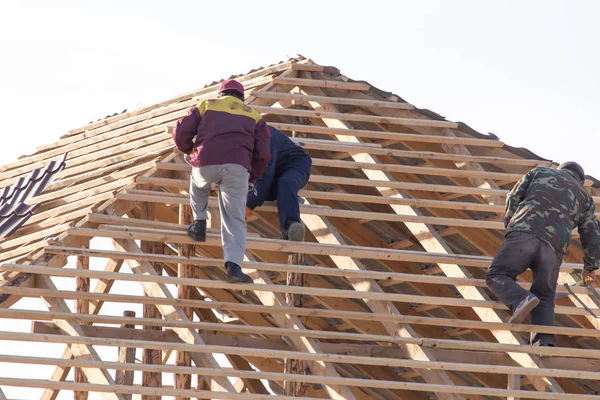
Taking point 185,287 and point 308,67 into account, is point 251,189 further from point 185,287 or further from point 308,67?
point 308,67

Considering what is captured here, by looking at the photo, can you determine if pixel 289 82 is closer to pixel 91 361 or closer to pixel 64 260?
pixel 64 260

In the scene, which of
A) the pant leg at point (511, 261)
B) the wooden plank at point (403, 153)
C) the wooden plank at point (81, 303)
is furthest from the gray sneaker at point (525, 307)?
the wooden plank at point (81, 303)

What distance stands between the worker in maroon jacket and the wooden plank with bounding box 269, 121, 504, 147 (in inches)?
82.7

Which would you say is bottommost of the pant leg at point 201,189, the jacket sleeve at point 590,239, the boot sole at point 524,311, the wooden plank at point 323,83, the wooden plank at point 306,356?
the wooden plank at point 306,356

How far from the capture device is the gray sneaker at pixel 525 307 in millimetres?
9047

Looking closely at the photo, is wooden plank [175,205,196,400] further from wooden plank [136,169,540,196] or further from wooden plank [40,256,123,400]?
wooden plank [40,256,123,400]

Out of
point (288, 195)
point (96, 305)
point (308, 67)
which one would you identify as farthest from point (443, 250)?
point (308, 67)

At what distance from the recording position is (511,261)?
30.8 ft

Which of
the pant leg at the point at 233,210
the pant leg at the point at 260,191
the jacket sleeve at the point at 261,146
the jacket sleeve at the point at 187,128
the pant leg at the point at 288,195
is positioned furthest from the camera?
the pant leg at the point at 260,191

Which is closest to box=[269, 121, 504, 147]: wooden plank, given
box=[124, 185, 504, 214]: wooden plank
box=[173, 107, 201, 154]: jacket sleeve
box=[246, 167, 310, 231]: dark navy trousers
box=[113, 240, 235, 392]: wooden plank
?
box=[124, 185, 504, 214]: wooden plank

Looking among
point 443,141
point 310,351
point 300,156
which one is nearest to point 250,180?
point 300,156

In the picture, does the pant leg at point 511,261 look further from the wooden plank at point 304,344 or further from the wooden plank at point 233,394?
the wooden plank at point 304,344

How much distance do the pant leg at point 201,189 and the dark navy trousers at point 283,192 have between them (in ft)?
2.10

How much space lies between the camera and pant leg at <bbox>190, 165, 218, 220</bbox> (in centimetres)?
895
